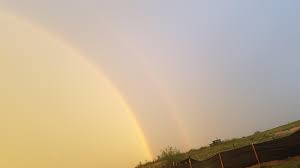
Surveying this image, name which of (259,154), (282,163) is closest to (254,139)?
(259,154)

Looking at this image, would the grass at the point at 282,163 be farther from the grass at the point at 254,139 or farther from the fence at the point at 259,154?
the grass at the point at 254,139

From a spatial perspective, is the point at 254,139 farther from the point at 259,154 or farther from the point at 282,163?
the point at 282,163

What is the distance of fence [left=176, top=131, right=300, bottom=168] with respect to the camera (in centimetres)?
2836

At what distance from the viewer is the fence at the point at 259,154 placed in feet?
93.0

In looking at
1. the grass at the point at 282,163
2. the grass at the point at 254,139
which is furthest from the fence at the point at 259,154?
the grass at the point at 254,139

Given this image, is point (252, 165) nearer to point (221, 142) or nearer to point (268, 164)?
point (268, 164)

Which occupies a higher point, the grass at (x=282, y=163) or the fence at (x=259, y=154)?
the fence at (x=259, y=154)

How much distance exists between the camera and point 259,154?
30406 mm

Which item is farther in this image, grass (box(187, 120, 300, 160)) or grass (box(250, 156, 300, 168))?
grass (box(187, 120, 300, 160))

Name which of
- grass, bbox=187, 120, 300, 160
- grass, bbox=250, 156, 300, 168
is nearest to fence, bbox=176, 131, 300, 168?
grass, bbox=250, 156, 300, 168

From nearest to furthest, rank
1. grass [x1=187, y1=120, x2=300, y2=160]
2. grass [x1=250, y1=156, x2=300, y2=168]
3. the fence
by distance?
grass [x1=250, y1=156, x2=300, y2=168] < the fence < grass [x1=187, y1=120, x2=300, y2=160]

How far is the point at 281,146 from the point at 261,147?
65.2 inches

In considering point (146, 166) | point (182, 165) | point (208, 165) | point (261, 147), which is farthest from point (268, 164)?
point (146, 166)

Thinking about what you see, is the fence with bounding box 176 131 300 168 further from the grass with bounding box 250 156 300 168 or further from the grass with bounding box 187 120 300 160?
the grass with bounding box 187 120 300 160
